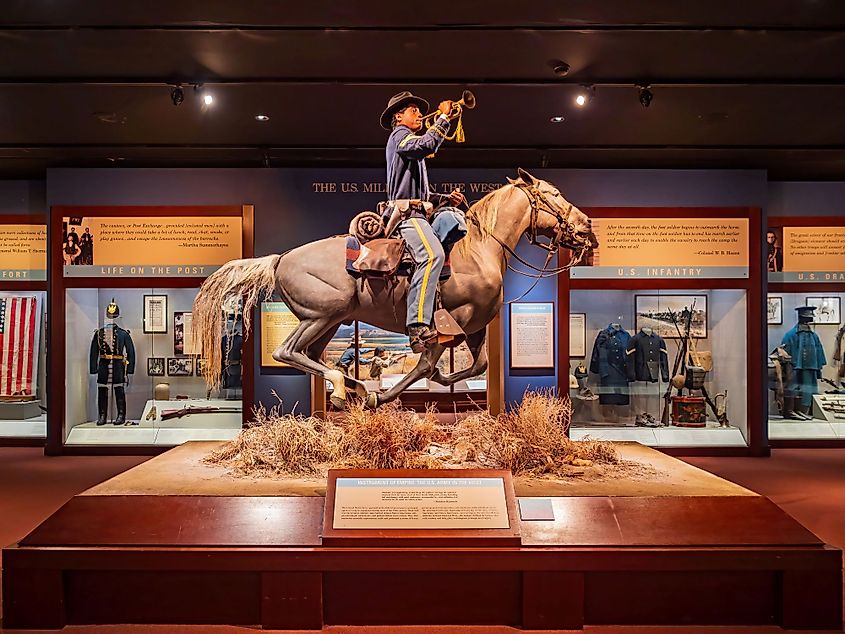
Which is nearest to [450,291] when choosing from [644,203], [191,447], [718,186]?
[191,447]

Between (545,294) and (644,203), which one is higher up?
(644,203)

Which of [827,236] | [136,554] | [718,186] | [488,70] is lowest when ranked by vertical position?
[136,554]

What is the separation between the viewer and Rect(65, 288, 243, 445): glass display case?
723 centimetres

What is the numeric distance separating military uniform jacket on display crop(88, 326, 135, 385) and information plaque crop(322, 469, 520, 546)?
5017mm

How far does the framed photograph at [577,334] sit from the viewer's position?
24.2ft

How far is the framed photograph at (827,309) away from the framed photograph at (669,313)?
65.6 inches

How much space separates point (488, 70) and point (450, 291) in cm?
206

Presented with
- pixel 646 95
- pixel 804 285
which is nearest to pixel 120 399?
pixel 646 95

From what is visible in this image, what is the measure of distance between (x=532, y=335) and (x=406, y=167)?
11.2 ft

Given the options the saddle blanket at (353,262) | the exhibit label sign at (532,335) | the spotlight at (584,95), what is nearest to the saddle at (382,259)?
the saddle blanket at (353,262)

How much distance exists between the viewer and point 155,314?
7332mm

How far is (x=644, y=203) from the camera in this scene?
7.24 m

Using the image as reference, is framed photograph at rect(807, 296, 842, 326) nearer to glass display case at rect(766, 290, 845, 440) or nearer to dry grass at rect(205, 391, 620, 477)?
glass display case at rect(766, 290, 845, 440)

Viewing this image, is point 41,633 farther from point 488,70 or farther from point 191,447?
point 488,70
